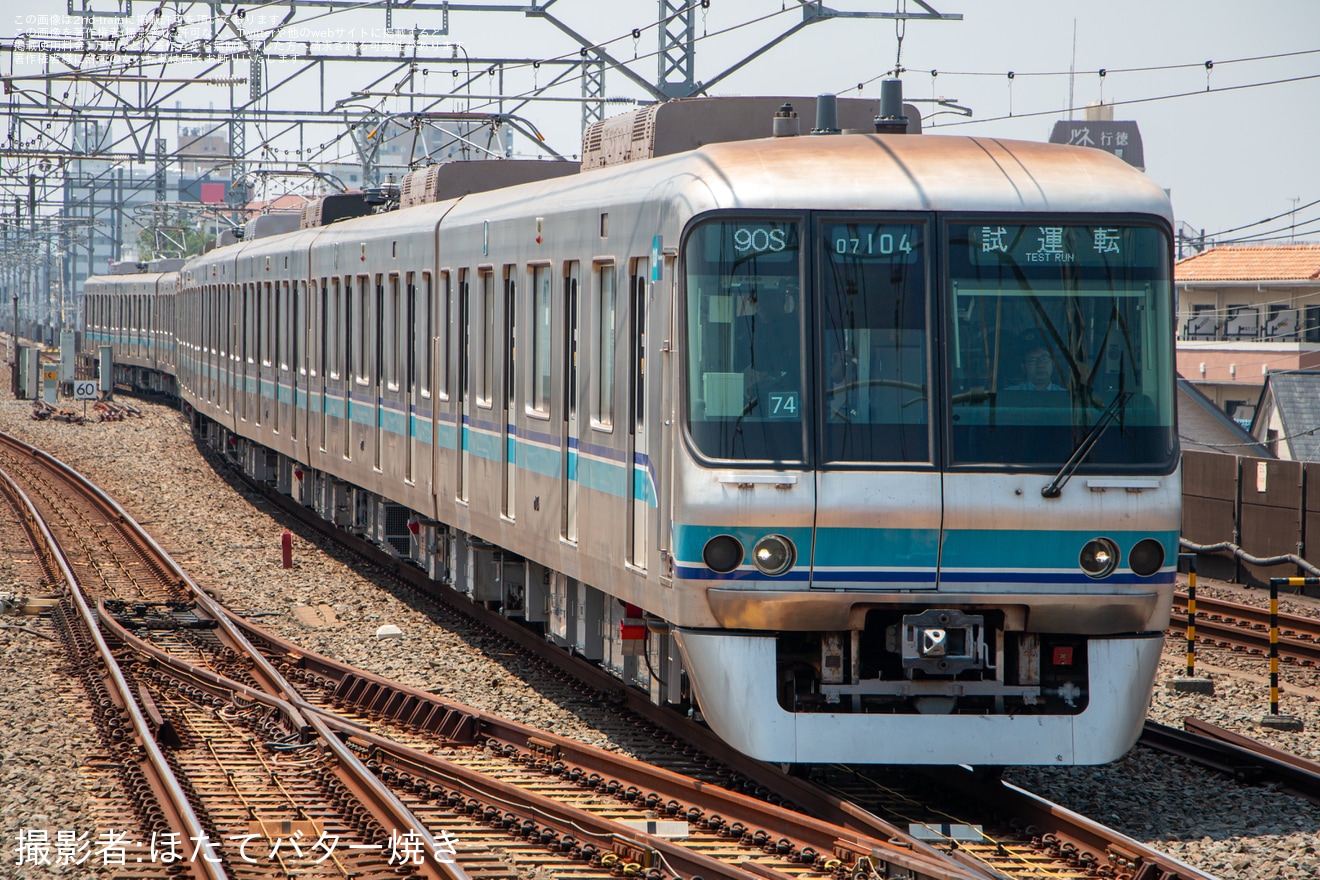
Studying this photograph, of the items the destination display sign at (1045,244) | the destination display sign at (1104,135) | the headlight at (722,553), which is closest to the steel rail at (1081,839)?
the headlight at (722,553)

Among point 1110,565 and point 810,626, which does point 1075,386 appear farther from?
point 810,626

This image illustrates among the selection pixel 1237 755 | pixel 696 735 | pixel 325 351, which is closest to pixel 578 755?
pixel 696 735

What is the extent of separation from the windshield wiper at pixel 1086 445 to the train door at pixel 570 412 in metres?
3.14

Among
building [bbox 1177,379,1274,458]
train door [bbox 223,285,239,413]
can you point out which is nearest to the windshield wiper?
train door [bbox 223,285,239,413]

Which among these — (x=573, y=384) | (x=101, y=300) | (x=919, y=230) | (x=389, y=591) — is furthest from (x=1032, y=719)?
(x=101, y=300)

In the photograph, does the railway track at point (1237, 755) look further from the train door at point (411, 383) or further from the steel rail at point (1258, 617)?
the train door at point (411, 383)

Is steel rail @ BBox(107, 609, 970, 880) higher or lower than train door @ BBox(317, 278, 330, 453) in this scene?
lower

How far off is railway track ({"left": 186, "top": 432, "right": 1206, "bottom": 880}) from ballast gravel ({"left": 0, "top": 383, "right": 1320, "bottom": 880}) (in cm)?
44

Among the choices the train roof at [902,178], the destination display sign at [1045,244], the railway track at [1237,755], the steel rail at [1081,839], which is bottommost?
the railway track at [1237,755]

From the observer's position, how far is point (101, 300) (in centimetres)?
5094

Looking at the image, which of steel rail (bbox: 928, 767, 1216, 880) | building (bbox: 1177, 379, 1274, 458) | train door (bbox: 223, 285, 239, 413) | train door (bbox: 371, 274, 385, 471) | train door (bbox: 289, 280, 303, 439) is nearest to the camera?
steel rail (bbox: 928, 767, 1216, 880)

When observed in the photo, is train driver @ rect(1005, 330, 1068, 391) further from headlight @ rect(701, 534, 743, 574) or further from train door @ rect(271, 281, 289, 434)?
train door @ rect(271, 281, 289, 434)

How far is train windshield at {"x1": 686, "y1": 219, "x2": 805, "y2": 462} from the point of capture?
7.27m

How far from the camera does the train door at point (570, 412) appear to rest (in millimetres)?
9539
